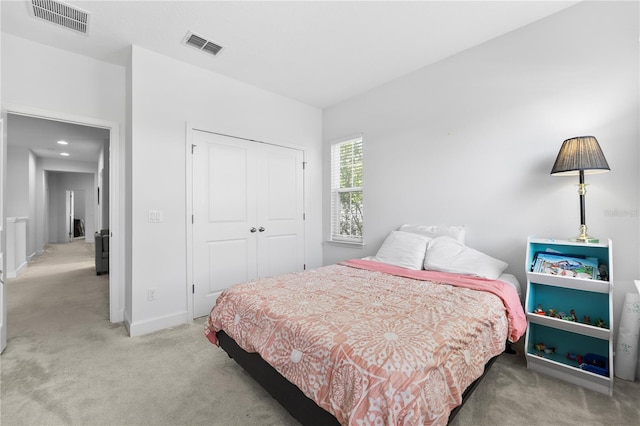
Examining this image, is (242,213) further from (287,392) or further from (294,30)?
(287,392)

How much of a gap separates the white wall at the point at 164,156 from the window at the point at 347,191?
1448 mm

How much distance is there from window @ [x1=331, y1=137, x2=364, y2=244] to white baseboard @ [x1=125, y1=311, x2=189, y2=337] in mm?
2208

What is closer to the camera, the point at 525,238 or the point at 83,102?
the point at 525,238

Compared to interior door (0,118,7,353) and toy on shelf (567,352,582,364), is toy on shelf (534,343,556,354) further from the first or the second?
interior door (0,118,7,353)

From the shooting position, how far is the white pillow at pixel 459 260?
7.61 feet

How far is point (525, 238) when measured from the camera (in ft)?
8.05

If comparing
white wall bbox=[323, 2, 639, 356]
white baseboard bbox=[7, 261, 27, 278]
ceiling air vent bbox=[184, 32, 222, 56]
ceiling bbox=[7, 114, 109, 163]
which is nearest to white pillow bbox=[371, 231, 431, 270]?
white wall bbox=[323, 2, 639, 356]

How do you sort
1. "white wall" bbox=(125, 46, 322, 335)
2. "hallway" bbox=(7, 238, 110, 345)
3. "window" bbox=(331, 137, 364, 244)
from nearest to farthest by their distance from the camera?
1. "white wall" bbox=(125, 46, 322, 335)
2. "hallway" bbox=(7, 238, 110, 345)
3. "window" bbox=(331, 137, 364, 244)

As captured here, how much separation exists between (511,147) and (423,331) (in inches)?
82.3

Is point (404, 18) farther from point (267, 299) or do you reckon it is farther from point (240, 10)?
point (267, 299)

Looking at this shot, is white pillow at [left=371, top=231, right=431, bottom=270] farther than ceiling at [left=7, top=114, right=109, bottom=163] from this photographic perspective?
No

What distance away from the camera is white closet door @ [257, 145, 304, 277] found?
3719mm

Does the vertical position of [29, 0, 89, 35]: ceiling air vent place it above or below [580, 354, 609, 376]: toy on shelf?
above

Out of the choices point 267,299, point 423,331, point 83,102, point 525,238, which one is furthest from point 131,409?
point 525,238
